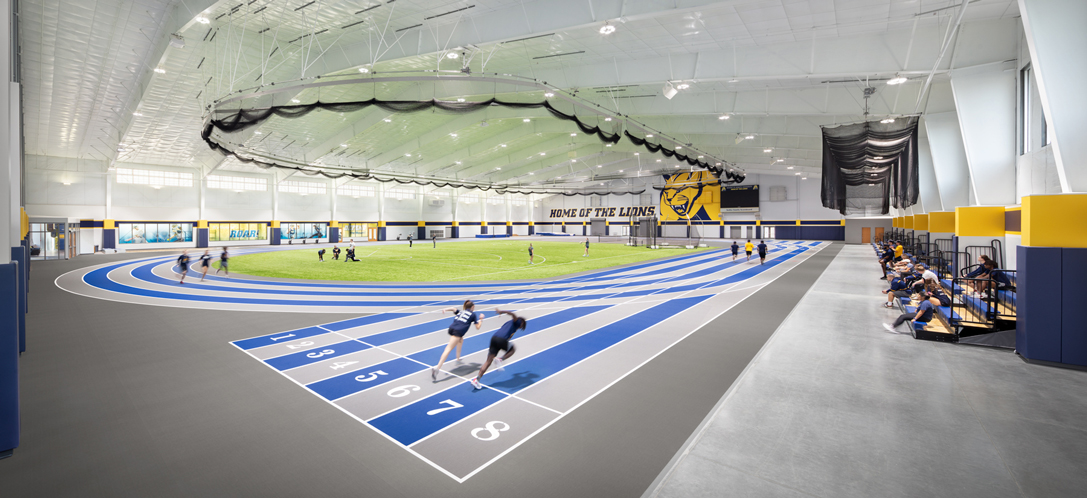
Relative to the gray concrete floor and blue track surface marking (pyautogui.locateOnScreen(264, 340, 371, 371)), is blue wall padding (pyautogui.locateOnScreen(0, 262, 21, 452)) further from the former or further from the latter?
the gray concrete floor

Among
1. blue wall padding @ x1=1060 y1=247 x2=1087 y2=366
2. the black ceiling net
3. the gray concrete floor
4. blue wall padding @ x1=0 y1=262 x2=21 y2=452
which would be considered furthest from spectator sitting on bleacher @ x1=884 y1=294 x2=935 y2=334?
blue wall padding @ x1=0 y1=262 x2=21 y2=452

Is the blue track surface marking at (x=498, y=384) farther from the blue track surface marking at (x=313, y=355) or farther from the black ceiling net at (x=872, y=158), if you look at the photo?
the black ceiling net at (x=872, y=158)

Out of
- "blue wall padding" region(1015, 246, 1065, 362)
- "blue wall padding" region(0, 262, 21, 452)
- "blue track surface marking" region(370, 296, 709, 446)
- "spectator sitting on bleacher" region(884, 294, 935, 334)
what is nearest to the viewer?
"blue wall padding" region(0, 262, 21, 452)

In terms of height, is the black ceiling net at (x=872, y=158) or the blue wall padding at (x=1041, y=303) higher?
the black ceiling net at (x=872, y=158)

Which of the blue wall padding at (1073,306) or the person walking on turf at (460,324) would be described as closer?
the person walking on turf at (460,324)

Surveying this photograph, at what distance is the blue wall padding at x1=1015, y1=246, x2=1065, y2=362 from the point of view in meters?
7.02

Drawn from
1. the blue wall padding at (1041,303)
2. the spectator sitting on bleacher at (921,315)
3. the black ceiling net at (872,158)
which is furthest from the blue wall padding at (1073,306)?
the black ceiling net at (872,158)

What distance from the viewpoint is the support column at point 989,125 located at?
11109 mm

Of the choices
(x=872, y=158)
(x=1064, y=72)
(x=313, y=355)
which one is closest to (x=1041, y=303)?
(x=1064, y=72)

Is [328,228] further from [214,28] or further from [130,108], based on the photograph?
[214,28]

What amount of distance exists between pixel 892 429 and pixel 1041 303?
16.4 feet

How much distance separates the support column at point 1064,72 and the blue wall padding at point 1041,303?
116cm

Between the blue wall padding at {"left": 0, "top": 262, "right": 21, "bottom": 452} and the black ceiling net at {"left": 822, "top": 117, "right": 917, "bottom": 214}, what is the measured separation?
744 inches

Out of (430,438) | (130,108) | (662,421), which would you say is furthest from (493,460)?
(130,108)
